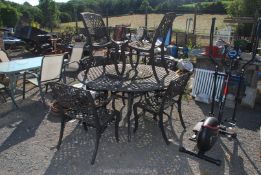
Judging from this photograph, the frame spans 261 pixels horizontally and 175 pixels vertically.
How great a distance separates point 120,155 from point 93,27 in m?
1.82

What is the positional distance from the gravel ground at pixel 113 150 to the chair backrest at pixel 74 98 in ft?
2.02

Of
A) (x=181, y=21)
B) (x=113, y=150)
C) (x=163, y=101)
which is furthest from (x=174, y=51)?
(x=181, y=21)

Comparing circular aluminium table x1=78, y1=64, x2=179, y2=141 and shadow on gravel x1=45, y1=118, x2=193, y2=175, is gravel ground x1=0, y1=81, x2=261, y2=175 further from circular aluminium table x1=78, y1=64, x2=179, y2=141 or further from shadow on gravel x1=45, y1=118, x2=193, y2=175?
circular aluminium table x1=78, y1=64, x2=179, y2=141

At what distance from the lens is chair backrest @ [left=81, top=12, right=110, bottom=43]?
361 cm

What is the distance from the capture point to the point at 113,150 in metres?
3.46

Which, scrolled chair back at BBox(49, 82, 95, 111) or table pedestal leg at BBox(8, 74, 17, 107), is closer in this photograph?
scrolled chair back at BBox(49, 82, 95, 111)

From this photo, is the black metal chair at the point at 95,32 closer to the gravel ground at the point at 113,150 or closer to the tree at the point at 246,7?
the gravel ground at the point at 113,150

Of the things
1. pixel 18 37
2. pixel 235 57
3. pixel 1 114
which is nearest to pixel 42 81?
pixel 1 114

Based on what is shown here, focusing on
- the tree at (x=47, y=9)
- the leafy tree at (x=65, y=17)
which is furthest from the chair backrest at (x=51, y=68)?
the leafy tree at (x=65, y=17)

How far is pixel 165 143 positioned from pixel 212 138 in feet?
2.55

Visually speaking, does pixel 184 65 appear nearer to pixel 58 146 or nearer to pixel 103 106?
pixel 103 106

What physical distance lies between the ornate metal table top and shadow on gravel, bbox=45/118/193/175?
32.7 inches

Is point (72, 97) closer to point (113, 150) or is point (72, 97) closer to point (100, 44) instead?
point (113, 150)

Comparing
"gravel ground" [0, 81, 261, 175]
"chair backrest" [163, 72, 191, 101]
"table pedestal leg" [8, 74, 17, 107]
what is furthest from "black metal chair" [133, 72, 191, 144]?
"table pedestal leg" [8, 74, 17, 107]
